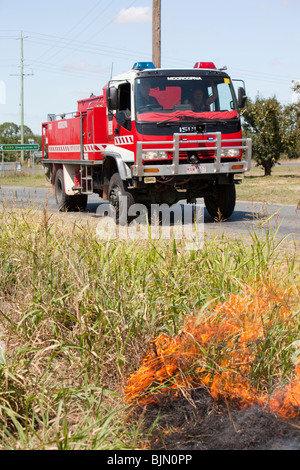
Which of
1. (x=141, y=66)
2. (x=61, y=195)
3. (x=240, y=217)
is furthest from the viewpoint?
(x=61, y=195)

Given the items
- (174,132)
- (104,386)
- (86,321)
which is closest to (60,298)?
(86,321)

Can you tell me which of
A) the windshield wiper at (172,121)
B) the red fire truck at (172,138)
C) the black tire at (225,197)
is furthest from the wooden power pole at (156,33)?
the windshield wiper at (172,121)

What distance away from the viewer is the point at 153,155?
34.9 feet

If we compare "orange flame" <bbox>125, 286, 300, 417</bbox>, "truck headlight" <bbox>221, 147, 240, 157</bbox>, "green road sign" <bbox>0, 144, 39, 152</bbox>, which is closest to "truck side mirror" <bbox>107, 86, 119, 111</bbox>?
"truck headlight" <bbox>221, 147, 240, 157</bbox>

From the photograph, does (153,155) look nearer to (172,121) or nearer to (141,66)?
(172,121)

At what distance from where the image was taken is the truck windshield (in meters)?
10.7

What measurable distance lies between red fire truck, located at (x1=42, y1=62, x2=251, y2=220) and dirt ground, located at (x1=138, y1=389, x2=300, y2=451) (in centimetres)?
717

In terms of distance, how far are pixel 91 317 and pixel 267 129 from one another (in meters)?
27.7

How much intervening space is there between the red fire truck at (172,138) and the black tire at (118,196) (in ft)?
0.06

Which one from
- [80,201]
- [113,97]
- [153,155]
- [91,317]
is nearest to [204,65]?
[113,97]

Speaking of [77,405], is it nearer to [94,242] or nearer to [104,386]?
[104,386]

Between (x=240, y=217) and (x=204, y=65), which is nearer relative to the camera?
(x=204, y=65)

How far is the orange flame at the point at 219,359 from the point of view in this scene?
12.0 ft

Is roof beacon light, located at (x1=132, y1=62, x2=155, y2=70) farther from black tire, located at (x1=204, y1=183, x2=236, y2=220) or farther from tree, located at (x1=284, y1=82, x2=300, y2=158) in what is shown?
tree, located at (x1=284, y1=82, x2=300, y2=158)
